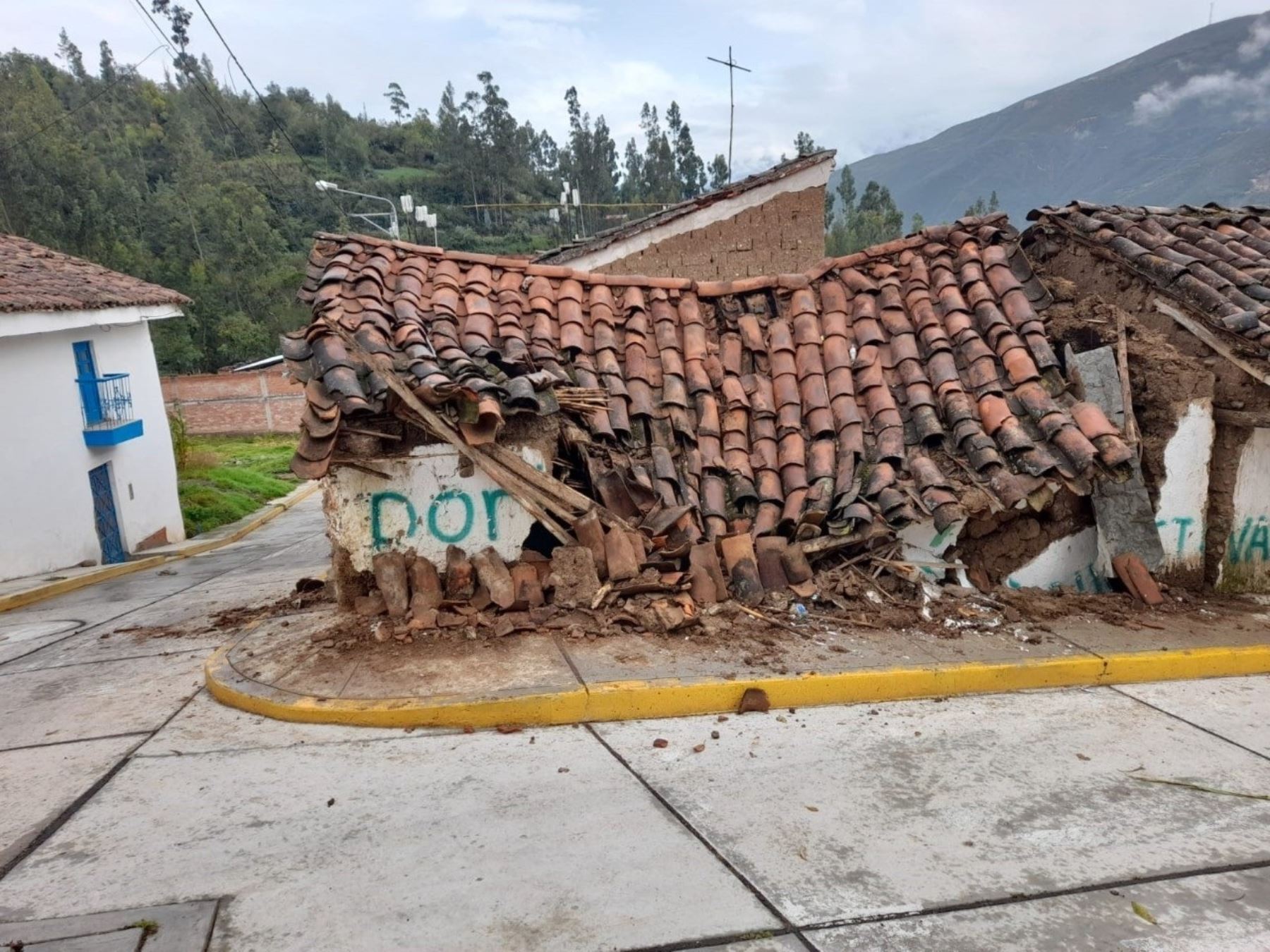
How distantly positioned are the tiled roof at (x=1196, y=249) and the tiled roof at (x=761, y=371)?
2.12ft

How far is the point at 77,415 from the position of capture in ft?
52.1

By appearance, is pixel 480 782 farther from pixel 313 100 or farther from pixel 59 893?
pixel 313 100

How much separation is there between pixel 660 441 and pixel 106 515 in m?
15.0

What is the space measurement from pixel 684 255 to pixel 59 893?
9.72 meters

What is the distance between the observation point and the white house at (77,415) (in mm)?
14289

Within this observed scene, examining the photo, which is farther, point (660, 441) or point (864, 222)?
point (864, 222)

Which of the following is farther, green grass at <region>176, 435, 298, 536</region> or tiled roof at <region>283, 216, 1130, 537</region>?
green grass at <region>176, 435, 298, 536</region>

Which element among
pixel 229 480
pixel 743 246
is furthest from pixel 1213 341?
pixel 229 480

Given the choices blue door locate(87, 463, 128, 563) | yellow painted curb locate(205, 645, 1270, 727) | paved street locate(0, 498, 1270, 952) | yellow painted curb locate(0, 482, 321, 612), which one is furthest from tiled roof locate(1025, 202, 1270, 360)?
blue door locate(87, 463, 128, 563)

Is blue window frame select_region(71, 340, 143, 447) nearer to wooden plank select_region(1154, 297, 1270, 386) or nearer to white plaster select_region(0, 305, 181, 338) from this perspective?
white plaster select_region(0, 305, 181, 338)

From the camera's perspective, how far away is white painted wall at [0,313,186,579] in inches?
560

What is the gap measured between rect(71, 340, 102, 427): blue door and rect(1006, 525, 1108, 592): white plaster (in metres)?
16.5

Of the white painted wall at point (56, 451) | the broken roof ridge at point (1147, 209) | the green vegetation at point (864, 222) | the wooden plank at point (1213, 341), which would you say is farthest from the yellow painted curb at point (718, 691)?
the green vegetation at point (864, 222)

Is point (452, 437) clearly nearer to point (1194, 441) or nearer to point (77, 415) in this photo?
point (1194, 441)
